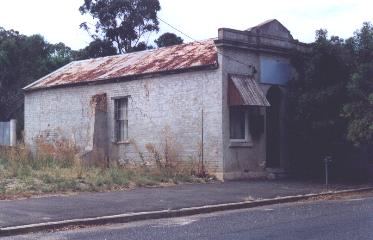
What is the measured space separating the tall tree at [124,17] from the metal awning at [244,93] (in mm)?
26718

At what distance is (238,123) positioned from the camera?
20.9 meters

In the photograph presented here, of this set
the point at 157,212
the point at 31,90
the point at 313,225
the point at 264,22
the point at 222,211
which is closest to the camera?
the point at 313,225

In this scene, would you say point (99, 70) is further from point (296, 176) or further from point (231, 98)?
point (296, 176)

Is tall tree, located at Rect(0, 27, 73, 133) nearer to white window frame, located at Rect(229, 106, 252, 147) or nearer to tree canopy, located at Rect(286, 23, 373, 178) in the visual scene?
white window frame, located at Rect(229, 106, 252, 147)

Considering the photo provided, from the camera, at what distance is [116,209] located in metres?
12.3

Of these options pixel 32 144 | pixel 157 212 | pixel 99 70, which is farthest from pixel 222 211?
pixel 32 144

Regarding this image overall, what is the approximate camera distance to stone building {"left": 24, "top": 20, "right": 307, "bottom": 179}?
20.2 meters

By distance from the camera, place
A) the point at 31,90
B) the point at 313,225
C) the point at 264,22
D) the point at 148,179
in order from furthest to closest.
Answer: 1. the point at 31,90
2. the point at 264,22
3. the point at 148,179
4. the point at 313,225

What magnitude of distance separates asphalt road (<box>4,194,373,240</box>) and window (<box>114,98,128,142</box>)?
11.3 m

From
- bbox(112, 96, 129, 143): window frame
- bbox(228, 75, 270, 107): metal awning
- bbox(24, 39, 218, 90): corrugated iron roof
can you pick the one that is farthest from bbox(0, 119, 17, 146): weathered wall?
bbox(228, 75, 270, 107): metal awning

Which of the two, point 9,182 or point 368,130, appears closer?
point 9,182

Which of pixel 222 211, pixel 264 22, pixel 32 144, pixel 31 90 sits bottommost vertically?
pixel 222 211

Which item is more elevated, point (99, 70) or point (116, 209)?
point (99, 70)

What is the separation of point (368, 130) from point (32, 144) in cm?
1574
